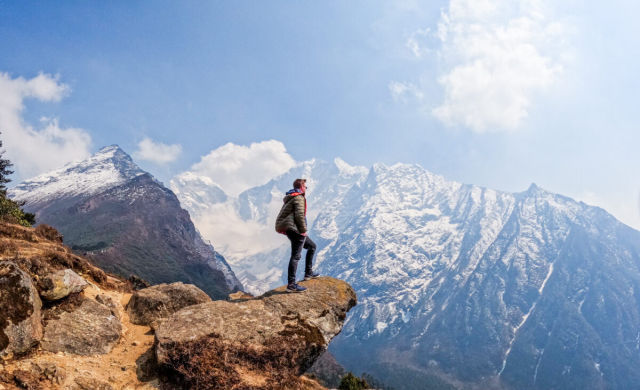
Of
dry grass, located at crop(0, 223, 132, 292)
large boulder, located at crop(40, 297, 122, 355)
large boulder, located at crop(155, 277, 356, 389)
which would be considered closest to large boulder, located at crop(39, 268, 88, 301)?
dry grass, located at crop(0, 223, 132, 292)

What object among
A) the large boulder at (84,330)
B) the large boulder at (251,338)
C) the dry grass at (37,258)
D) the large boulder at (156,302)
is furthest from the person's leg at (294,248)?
the dry grass at (37,258)

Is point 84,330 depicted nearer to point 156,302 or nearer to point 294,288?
point 156,302

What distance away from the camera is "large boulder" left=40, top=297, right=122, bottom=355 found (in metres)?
10.0

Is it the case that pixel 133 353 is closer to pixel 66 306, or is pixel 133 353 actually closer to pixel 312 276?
pixel 66 306

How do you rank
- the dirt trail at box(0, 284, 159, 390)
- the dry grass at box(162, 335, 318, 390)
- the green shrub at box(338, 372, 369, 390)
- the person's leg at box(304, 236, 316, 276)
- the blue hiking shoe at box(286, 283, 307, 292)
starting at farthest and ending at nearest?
1. the green shrub at box(338, 372, 369, 390)
2. the person's leg at box(304, 236, 316, 276)
3. the blue hiking shoe at box(286, 283, 307, 292)
4. the dry grass at box(162, 335, 318, 390)
5. the dirt trail at box(0, 284, 159, 390)

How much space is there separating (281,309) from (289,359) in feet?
6.68

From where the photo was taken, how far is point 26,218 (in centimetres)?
4166

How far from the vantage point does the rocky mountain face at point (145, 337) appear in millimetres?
8930

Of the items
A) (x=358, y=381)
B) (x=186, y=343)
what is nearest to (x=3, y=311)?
(x=186, y=343)

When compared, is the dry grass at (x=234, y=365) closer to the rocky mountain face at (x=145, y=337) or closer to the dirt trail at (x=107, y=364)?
the rocky mountain face at (x=145, y=337)

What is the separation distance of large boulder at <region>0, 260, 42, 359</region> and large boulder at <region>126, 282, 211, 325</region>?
4.44 meters

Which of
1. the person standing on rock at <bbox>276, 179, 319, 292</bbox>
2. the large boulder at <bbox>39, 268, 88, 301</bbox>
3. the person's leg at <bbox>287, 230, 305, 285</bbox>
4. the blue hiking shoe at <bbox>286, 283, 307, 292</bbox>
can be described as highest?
the person standing on rock at <bbox>276, 179, 319, 292</bbox>

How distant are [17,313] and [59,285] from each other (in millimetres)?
2286

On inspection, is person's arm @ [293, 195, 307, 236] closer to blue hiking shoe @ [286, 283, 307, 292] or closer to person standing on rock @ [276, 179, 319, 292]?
person standing on rock @ [276, 179, 319, 292]
